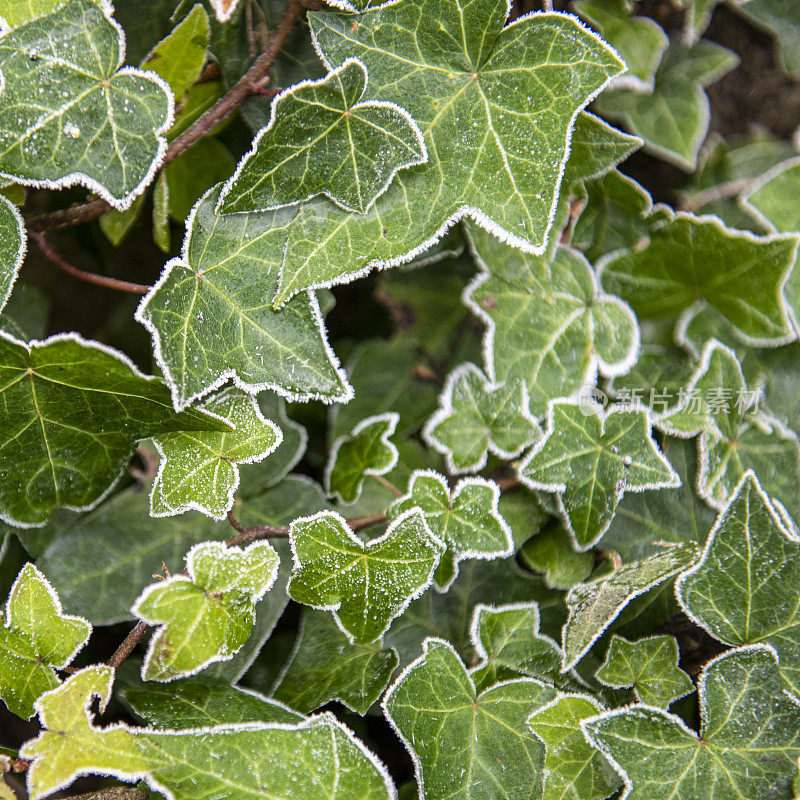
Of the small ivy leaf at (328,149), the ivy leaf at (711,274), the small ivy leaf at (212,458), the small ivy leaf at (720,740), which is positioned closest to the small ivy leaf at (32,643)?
the small ivy leaf at (212,458)

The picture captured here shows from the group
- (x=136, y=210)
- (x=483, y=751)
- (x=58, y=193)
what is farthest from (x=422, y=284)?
(x=483, y=751)

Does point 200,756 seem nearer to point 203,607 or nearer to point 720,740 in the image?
point 203,607

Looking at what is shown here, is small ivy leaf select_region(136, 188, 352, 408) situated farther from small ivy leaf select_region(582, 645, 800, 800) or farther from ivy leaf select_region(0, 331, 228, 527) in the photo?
small ivy leaf select_region(582, 645, 800, 800)

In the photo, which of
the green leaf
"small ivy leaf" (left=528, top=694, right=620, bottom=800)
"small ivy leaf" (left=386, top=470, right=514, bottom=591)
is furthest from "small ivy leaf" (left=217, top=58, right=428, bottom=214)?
"small ivy leaf" (left=528, top=694, right=620, bottom=800)

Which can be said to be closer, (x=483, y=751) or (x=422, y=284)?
(x=483, y=751)

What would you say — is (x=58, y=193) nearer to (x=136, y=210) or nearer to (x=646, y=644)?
(x=136, y=210)

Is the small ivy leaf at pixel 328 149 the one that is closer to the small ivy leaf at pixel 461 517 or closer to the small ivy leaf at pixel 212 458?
the small ivy leaf at pixel 212 458

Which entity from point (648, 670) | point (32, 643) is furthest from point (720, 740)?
point (32, 643)
